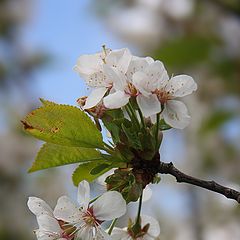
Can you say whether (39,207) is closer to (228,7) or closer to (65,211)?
(65,211)

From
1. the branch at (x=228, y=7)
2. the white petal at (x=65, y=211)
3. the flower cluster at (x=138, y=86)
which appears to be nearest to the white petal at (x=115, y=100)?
the flower cluster at (x=138, y=86)

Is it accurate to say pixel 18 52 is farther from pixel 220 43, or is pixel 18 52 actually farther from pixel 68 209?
pixel 68 209

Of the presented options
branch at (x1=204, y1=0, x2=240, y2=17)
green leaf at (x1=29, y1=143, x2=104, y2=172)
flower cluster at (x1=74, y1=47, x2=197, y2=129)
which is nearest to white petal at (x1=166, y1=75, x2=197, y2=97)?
flower cluster at (x1=74, y1=47, x2=197, y2=129)

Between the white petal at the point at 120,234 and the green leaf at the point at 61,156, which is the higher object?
the green leaf at the point at 61,156

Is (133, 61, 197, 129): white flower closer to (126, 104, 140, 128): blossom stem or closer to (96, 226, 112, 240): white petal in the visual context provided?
(126, 104, 140, 128): blossom stem

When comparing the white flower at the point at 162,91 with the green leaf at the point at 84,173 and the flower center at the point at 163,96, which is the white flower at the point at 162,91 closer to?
the flower center at the point at 163,96
